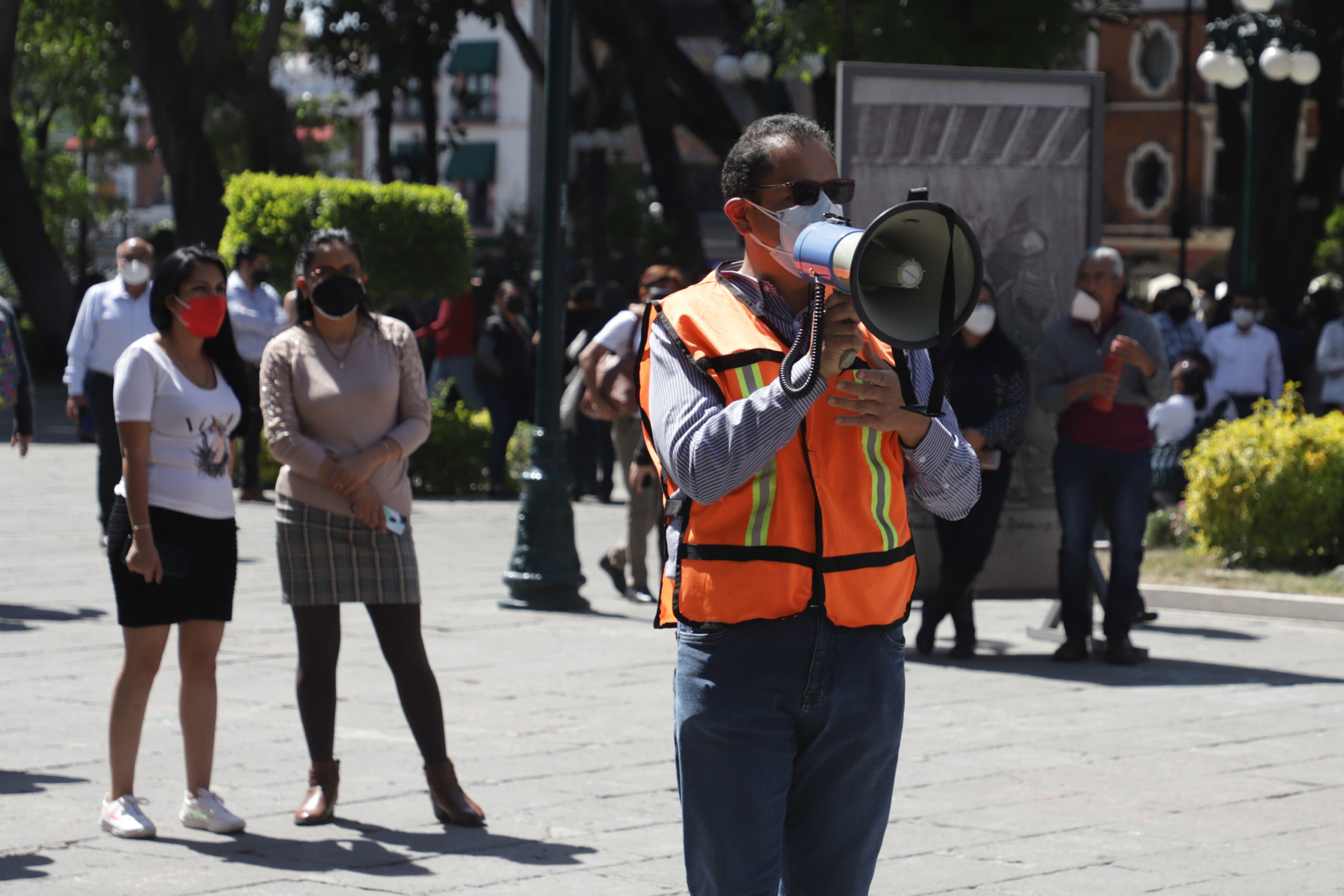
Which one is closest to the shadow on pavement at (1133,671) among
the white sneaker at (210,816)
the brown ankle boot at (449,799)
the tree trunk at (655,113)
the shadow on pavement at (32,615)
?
the brown ankle boot at (449,799)

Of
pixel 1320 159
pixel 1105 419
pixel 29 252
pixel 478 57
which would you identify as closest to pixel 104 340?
pixel 1105 419

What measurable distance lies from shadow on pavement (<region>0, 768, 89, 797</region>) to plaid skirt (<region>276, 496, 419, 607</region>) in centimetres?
102

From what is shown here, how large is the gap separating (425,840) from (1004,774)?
2.06m

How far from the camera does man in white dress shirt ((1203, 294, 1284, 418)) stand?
15.3m

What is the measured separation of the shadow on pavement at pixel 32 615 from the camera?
8.94 meters

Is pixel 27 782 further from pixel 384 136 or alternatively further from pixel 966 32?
pixel 384 136

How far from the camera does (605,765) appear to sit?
631 centimetres

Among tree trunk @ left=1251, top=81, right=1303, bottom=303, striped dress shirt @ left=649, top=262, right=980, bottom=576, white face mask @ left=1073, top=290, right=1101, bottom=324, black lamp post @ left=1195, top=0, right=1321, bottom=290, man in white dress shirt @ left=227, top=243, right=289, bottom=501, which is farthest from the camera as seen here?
tree trunk @ left=1251, top=81, right=1303, bottom=303

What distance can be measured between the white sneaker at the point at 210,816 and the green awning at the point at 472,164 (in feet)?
201

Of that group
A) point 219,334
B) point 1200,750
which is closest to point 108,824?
point 219,334

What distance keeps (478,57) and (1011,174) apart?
58.7 metres

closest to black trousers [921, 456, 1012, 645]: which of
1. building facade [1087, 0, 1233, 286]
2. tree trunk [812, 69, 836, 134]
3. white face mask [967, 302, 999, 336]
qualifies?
white face mask [967, 302, 999, 336]

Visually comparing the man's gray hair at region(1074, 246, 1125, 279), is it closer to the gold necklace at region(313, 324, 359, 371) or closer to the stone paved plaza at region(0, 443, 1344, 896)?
the stone paved plaza at region(0, 443, 1344, 896)

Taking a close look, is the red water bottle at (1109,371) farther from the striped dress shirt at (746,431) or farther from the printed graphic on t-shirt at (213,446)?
the striped dress shirt at (746,431)
